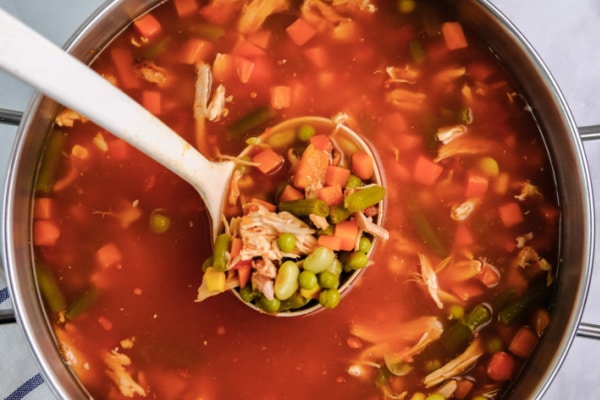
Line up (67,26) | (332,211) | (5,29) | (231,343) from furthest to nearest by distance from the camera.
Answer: (67,26) → (231,343) → (332,211) → (5,29)

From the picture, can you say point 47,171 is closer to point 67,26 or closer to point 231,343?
point 67,26

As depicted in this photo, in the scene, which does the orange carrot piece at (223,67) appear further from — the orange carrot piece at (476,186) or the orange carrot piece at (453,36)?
the orange carrot piece at (476,186)

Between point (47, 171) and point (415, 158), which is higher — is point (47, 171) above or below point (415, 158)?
above

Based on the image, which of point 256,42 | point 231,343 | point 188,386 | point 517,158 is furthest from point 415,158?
point 188,386

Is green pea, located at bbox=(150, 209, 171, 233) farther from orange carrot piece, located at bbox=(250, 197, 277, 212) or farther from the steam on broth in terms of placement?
orange carrot piece, located at bbox=(250, 197, 277, 212)

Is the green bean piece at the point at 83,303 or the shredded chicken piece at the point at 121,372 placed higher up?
the green bean piece at the point at 83,303

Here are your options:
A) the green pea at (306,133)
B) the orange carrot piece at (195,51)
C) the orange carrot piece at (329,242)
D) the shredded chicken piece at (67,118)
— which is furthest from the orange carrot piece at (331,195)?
the shredded chicken piece at (67,118)

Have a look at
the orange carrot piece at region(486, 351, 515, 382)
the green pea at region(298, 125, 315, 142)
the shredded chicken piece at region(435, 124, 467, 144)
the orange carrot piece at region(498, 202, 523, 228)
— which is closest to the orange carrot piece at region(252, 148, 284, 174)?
the green pea at region(298, 125, 315, 142)

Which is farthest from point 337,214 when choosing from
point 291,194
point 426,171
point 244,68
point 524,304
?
point 524,304
